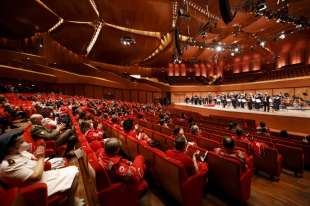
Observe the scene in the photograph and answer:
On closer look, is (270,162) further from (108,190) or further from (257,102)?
(257,102)

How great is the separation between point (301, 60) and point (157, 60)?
1295 cm

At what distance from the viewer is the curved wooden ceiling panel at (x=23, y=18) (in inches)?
368

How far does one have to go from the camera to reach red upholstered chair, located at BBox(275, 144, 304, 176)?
9.56 ft

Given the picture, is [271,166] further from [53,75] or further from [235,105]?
[53,75]

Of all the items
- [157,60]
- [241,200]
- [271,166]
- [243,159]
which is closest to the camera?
[241,200]

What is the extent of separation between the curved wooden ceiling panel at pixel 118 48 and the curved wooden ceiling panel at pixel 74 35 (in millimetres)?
900

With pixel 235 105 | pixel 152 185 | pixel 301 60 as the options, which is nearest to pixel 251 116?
Answer: pixel 235 105

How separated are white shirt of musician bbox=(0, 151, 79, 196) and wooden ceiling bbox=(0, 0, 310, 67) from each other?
9.47 metres

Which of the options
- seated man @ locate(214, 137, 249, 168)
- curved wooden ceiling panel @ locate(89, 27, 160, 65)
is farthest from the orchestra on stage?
curved wooden ceiling panel @ locate(89, 27, 160, 65)

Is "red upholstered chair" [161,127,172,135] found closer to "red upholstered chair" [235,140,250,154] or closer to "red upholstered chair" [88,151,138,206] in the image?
"red upholstered chair" [235,140,250,154]

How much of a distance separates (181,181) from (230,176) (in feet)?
2.31

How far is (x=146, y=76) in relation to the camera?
71.3 ft

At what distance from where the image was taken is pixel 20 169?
1449mm

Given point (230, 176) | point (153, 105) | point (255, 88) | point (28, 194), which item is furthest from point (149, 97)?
point (28, 194)
